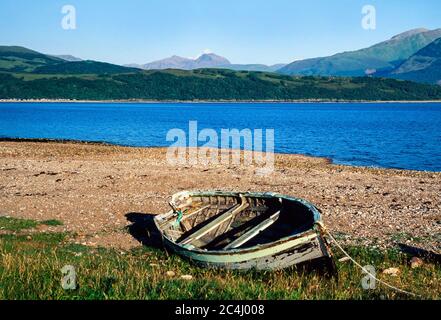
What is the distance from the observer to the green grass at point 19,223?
18500mm

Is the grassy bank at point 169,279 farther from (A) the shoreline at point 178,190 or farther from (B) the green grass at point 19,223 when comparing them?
(B) the green grass at point 19,223

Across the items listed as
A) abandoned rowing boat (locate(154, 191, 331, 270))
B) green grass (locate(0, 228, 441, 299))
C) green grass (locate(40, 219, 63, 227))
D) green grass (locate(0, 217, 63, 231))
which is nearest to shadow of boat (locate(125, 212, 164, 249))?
abandoned rowing boat (locate(154, 191, 331, 270))

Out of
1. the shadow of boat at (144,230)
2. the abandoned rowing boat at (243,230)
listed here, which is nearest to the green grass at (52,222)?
the shadow of boat at (144,230)

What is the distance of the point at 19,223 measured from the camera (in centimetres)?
1898

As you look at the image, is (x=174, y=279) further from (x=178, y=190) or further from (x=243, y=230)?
(x=178, y=190)

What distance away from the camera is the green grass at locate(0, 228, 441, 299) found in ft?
32.6

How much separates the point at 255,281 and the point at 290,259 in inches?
48.9

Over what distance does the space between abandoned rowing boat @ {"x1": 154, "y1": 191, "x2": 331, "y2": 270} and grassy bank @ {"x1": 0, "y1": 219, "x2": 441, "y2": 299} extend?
40 centimetres

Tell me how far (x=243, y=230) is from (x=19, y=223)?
9423mm

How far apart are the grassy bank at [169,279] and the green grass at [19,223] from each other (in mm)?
2384

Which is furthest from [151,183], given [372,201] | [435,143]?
[435,143]

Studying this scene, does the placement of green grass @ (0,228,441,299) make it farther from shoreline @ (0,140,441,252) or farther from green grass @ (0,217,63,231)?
green grass @ (0,217,63,231)

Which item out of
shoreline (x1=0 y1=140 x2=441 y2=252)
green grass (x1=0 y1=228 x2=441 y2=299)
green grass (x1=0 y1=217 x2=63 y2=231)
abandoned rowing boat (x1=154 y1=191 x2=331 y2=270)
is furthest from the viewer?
green grass (x1=0 y1=217 x2=63 y2=231)

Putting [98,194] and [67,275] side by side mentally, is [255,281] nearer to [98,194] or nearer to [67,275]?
[67,275]
